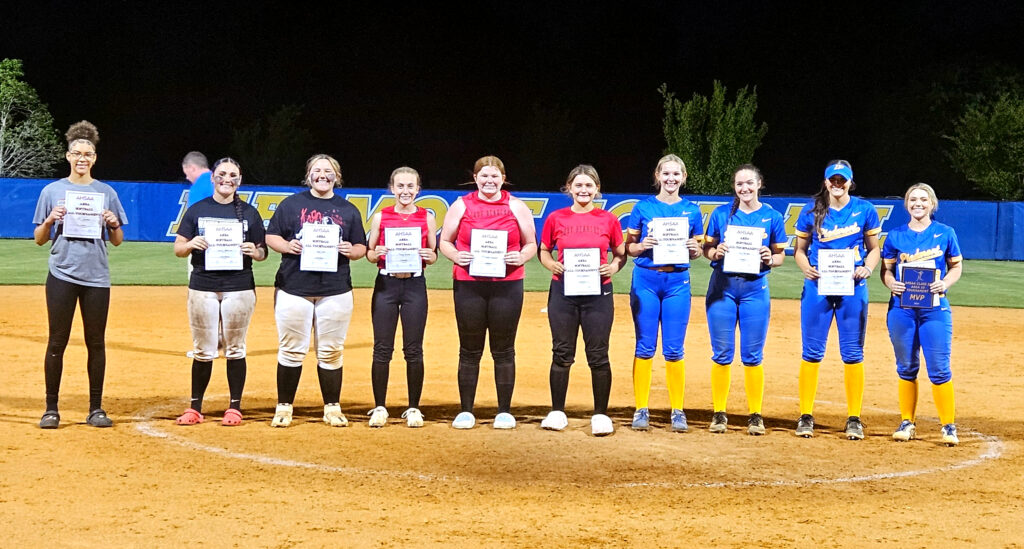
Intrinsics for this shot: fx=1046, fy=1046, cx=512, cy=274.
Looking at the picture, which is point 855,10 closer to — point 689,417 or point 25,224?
point 25,224

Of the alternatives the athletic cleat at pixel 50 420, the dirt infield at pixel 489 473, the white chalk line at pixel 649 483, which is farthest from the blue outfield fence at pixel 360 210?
the white chalk line at pixel 649 483

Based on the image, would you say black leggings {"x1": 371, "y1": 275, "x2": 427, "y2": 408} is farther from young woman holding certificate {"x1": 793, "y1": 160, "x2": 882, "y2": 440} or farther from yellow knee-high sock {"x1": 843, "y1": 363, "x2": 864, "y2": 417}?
yellow knee-high sock {"x1": 843, "y1": 363, "x2": 864, "y2": 417}

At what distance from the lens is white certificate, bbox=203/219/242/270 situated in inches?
298

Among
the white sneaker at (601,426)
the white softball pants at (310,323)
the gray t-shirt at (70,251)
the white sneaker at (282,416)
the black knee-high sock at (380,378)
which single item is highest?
the gray t-shirt at (70,251)

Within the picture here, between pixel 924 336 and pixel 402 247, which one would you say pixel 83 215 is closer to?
pixel 402 247

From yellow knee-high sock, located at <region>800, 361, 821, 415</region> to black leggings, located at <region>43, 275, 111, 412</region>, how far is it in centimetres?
511

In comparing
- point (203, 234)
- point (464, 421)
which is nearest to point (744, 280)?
point (464, 421)

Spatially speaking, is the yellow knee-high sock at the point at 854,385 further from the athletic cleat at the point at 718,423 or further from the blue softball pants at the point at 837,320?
the athletic cleat at the point at 718,423

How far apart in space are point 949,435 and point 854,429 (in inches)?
26.2

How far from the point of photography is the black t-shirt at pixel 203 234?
7.65 meters

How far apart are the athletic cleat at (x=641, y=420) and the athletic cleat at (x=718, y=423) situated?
0.49 meters

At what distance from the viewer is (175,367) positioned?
34.2ft

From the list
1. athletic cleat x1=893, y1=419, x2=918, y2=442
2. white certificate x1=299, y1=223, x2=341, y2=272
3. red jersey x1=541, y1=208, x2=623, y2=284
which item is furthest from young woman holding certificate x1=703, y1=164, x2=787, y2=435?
white certificate x1=299, y1=223, x2=341, y2=272

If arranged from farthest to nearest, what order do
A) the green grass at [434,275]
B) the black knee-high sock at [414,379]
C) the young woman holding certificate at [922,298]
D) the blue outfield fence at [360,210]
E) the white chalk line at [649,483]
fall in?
the blue outfield fence at [360,210], the green grass at [434,275], the black knee-high sock at [414,379], the young woman holding certificate at [922,298], the white chalk line at [649,483]
